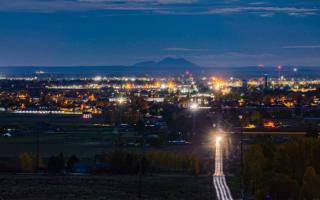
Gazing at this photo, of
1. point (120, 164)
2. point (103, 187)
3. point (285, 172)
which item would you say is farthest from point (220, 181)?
point (120, 164)

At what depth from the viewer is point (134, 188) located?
24.8 metres

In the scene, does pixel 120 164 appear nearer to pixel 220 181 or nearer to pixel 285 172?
pixel 220 181

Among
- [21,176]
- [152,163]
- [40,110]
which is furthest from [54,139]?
[40,110]

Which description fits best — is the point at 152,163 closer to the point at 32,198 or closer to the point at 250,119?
the point at 32,198

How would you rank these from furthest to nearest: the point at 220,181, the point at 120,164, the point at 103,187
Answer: the point at 120,164 < the point at 220,181 < the point at 103,187

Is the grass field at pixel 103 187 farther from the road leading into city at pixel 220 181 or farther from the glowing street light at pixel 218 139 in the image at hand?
the glowing street light at pixel 218 139

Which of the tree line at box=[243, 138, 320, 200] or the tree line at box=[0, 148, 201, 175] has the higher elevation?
the tree line at box=[243, 138, 320, 200]

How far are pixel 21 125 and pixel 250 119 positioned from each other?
1610 centimetres

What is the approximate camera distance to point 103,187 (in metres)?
24.6

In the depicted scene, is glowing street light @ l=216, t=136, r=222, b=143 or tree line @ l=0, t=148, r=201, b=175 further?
glowing street light @ l=216, t=136, r=222, b=143

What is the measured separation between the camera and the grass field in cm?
2269

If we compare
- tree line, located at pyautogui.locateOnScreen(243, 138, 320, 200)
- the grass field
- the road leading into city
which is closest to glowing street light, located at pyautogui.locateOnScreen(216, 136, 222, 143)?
the road leading into city

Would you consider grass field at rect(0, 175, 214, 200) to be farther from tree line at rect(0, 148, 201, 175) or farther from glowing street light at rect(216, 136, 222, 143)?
glowing street light at rect(216, 136, 222, 143)

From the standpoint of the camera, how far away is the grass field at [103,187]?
22688mm
